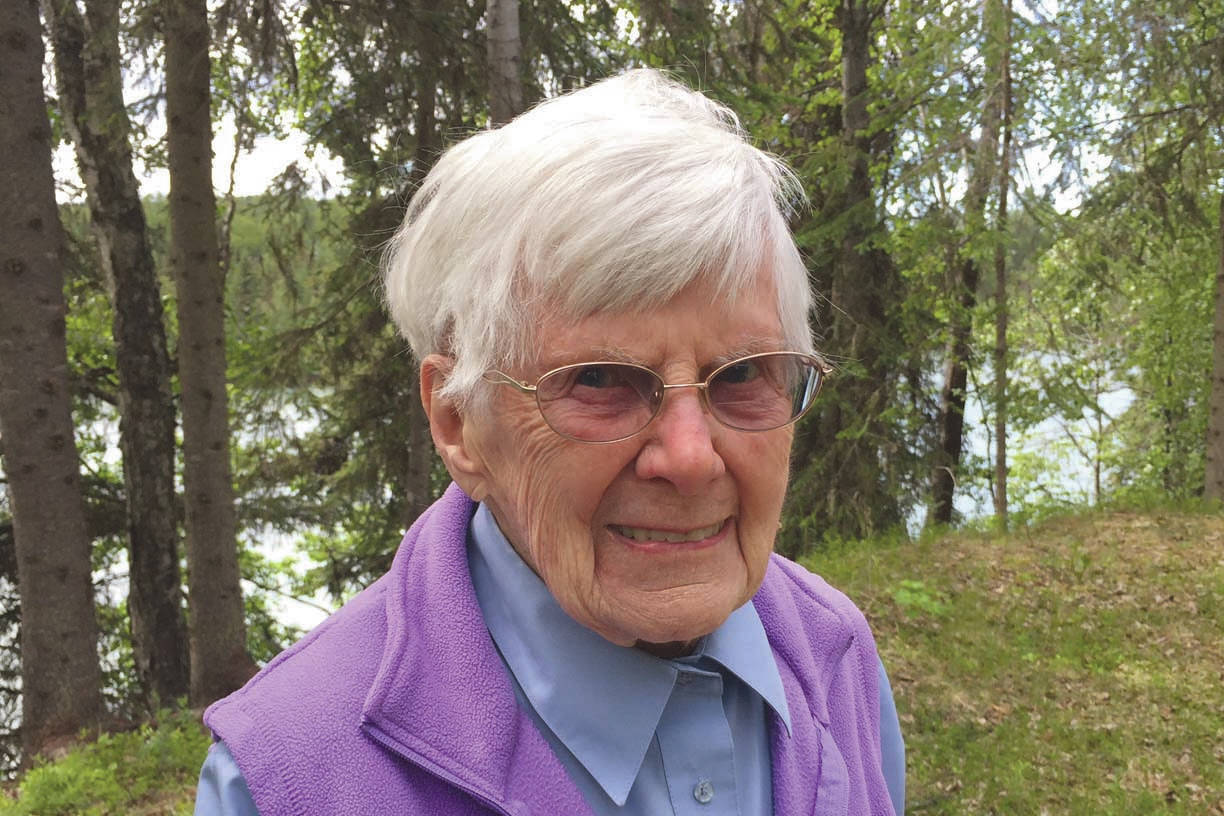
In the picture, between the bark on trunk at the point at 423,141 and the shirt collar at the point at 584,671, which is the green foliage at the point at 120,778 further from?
the shirt collar at the point at 584,671

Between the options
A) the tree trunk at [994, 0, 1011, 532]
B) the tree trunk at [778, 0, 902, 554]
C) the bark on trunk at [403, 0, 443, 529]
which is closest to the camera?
the bark on trunk at [403, 0, 443, 529]

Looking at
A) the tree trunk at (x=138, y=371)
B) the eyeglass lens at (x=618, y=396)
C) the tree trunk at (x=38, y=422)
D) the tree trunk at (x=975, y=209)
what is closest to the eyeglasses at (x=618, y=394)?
the eyeglass lens at (x=618, y=396)

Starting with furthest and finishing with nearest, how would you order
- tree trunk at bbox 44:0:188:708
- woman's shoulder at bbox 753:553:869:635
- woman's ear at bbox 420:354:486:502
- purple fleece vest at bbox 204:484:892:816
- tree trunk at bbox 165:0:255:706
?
tree trunk at bbox 44:0:188:708, tree trunk at bbox 165:0:255:706, woman's shoulder at bbox 753:553:869:635, woman's ear at bbox 420:354:486:502, purple fleece vest at bbox 204:484:892:816

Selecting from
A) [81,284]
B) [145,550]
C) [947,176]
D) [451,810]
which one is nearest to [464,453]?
[451,810]

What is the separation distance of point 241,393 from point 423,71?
4621 mm

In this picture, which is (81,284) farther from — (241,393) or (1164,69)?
(1164,69)

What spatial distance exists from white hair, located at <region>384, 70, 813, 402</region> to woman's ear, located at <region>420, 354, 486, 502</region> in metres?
0.03

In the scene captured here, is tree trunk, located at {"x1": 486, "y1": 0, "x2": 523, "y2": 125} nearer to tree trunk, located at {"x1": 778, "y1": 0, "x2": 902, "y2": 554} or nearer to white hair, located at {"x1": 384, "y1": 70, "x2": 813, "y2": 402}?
white hair, located at {"x1": 384, "y1": 70, "x2": 813, "y2": 402}

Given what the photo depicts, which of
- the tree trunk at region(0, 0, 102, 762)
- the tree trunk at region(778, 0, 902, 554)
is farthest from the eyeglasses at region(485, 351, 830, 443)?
the tree trunk at region(778, 0, 902, 554)

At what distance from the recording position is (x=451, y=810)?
117 centimetres

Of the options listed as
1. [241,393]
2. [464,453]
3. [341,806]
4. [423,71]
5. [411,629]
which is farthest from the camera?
[241,393]

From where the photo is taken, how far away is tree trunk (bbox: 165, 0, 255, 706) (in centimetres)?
638

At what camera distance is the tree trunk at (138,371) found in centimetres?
720

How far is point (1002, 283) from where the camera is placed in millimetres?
8797
